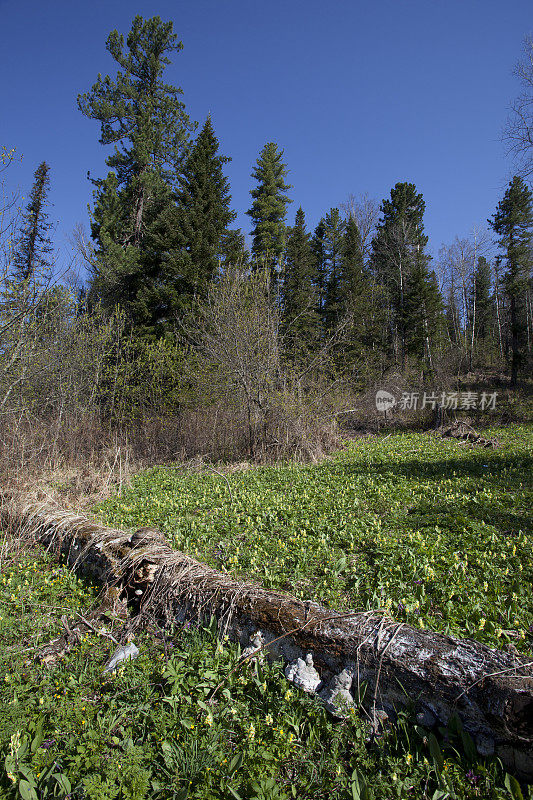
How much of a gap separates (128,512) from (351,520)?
3.49 meters

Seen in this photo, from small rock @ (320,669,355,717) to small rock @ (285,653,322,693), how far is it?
0.28 ft

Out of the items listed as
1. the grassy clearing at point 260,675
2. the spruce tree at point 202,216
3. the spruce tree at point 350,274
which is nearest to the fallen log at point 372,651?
the grassy clearing at point 260,675

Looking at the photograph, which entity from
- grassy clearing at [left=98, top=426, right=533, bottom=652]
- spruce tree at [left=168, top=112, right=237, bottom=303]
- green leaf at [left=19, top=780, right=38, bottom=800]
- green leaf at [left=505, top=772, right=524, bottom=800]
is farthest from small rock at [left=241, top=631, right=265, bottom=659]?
spruce tree at [left=168, top=112, right=237, bottom=303]

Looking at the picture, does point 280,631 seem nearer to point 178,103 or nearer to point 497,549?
point 497,549

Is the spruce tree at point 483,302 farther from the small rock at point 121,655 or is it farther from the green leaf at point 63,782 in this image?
the green leaf at point 63,782

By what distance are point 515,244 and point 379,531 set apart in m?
32.2

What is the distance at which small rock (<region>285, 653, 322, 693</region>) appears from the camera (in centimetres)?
226

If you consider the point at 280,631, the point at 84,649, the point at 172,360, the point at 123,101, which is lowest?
the point at 84,649

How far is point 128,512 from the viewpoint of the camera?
6129 millimetres

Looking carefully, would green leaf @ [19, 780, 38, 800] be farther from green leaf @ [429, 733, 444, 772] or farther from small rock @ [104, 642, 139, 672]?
green leaf @ [429, 733, 444, 772]

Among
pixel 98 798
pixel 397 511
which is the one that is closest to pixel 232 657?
pixel 98 798

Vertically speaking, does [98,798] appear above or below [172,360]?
below

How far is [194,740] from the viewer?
6.67ft

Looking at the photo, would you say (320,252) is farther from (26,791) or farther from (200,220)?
(26,791)
